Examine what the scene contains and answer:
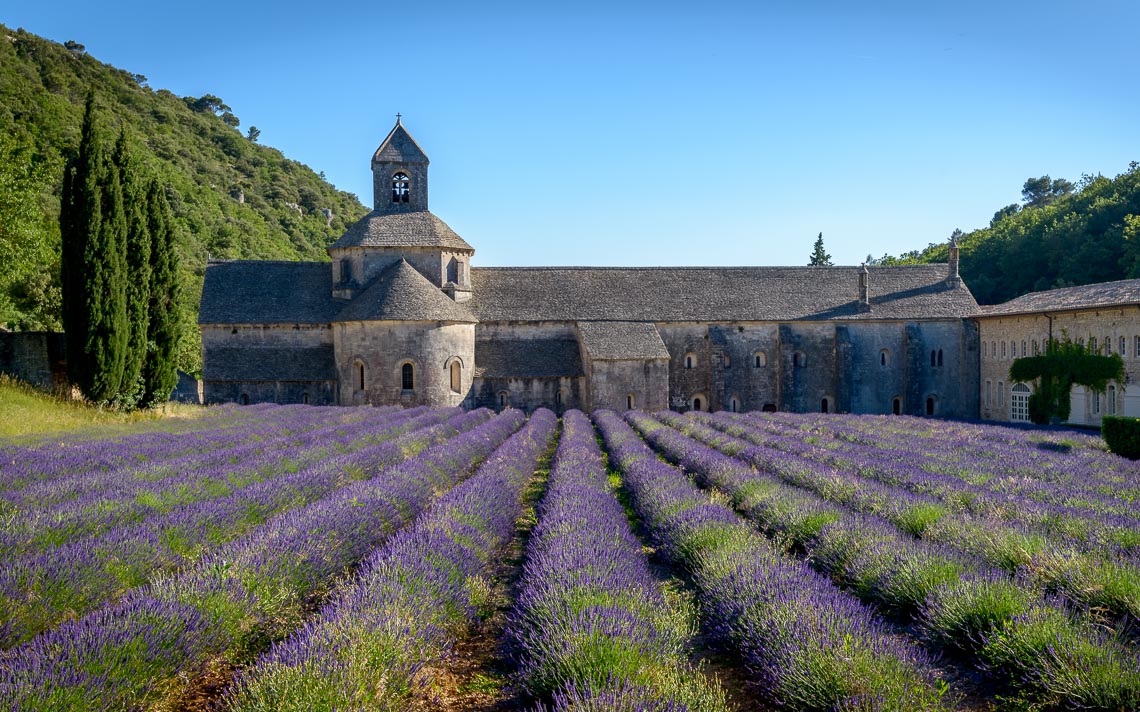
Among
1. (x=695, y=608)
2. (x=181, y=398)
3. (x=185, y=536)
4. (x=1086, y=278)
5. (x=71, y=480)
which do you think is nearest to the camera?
(x=695, y=608)

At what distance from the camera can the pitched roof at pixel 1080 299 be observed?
85.0 ft

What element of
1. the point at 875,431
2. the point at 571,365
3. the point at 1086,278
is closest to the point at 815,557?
the point at 875,431

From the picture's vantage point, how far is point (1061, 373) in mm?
28031

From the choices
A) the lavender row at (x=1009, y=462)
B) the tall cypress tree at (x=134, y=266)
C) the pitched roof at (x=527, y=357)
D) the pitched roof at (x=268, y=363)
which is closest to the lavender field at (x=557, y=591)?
the lavender row at (x=1009, y=462)

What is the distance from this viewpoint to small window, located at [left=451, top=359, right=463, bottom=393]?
3092cm

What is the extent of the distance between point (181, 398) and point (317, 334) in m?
6.42

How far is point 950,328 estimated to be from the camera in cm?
3509

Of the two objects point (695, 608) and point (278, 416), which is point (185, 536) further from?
point (278, 416)

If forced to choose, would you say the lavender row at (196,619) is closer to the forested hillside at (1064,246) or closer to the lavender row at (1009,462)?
the lavender row at (1009,462)

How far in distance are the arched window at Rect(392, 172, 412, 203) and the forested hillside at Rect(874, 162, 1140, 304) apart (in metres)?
38.7

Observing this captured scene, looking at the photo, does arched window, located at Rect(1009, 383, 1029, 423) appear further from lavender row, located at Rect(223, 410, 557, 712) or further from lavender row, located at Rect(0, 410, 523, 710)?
lavender row, located at Rect(0, 410, 523, 710)

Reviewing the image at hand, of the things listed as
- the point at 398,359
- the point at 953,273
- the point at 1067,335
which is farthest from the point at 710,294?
the point at 398,359

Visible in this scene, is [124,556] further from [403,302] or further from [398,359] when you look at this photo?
[403,302]

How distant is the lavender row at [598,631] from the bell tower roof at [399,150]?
31073 mm
